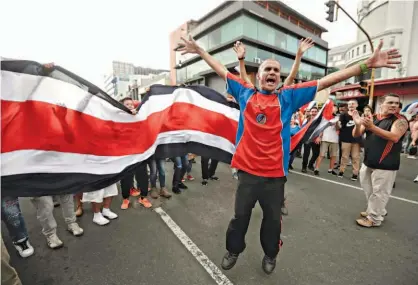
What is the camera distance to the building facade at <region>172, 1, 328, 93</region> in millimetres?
27406

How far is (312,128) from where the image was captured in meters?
5.10

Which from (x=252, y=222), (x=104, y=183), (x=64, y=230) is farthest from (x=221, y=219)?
(x=64, y=230)

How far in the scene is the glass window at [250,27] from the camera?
89.4ft

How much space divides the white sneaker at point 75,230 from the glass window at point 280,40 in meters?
33.9

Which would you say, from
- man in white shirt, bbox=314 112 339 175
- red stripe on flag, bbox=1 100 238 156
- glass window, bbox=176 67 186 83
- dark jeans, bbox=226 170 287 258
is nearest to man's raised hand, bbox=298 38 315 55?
dark jeans, bbox=226 170 287 258

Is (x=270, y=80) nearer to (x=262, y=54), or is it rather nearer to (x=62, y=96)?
(x=62, y=96)

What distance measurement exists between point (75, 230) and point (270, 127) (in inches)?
122

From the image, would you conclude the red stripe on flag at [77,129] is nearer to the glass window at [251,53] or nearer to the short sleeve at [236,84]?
the short sleeve at [236,84]

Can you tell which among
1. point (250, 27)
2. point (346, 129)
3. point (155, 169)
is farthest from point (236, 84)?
point (250, 27)

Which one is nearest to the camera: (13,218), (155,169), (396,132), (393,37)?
(13,218)

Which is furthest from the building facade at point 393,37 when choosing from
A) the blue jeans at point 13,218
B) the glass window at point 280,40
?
the blue jeans at point 13,218

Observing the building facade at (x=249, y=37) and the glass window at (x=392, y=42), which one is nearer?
the building facade at (x=249, y=37)

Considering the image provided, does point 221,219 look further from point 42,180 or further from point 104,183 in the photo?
point 42,180

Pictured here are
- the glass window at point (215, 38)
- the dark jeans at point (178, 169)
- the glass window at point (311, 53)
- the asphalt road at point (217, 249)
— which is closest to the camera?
the asphalt road at point (217, 249)
